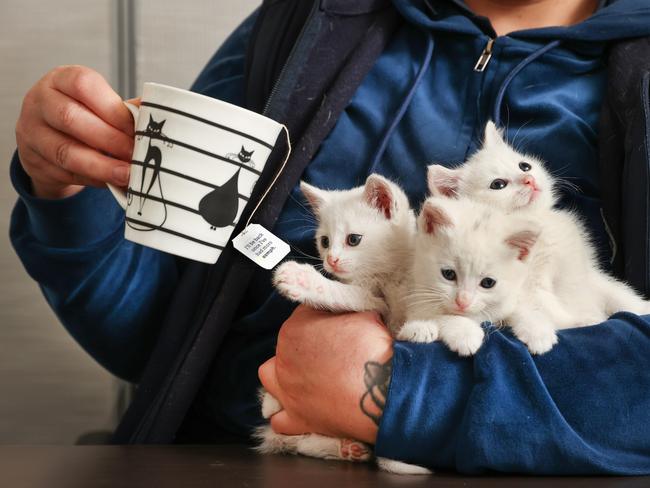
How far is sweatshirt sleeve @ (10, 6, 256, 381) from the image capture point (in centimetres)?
115

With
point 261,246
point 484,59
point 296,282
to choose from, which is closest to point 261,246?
point 261,246

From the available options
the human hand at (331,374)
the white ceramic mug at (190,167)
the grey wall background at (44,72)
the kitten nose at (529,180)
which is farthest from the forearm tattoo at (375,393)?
the grey wall background at (44,72)

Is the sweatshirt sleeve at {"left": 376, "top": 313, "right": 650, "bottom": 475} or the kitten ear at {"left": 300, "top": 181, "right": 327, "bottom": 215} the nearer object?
the sweatshirt sleeve at {"left": 376, "top": 313, "right": 650, "bottom": 475}

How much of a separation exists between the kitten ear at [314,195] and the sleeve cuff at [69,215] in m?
0.29

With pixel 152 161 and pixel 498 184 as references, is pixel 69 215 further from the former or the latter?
pixel 498 184

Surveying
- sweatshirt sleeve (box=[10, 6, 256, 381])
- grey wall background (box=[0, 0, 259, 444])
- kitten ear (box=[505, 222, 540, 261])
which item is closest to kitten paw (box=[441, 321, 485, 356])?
kitten ear (box=[505, 222, 540, 261])

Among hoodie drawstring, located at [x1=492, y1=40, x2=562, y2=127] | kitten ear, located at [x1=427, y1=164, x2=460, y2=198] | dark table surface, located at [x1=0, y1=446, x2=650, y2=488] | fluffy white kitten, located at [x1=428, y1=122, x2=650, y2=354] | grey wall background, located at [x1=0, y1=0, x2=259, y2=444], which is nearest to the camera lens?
dark table surface, located at [x1=0, y1=446, x2=650, y2=488]

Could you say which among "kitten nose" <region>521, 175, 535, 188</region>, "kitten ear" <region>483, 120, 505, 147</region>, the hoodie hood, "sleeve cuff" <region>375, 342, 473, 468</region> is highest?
the hoodie hood

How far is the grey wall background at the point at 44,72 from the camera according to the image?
175 cm

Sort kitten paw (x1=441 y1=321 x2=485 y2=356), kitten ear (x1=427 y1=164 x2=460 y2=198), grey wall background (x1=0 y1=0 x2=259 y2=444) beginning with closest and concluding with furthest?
1. kitten paw (x1=441 y1=321 x2=485 y2=356)
2. kitten ear (x1=427 y1=164 x2=460 y2=198)
3. grey wall background (x1=0 y1=0 x2=259 y2=444)

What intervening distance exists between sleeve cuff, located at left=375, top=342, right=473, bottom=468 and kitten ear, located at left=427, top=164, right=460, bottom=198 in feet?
0.92

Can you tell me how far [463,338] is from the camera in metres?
0.88

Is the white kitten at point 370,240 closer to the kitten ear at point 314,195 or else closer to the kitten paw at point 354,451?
the kitten ear at point 314,195

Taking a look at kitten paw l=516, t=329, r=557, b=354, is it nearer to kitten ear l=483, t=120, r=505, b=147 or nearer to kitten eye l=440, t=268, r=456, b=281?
kitten eye l=440, t=268, r=456, b=281
